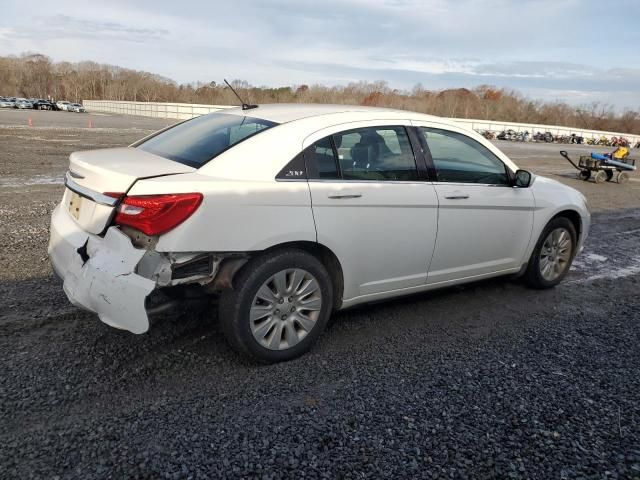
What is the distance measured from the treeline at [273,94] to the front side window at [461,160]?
9119 centimetres

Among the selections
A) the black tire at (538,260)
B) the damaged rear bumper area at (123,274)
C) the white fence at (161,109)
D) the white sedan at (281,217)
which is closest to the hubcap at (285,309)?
the white sedan at (281,217)

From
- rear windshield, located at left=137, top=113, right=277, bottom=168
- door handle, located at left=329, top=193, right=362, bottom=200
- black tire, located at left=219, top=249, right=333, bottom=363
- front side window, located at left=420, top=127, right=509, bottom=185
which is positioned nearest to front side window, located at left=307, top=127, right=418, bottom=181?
door handle, located at left=329, top=193, right=362, bottom=200

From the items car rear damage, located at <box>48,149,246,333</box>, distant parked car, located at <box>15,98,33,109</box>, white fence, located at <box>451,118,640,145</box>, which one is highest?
white fence, located at <box>451,118,640,145</box>

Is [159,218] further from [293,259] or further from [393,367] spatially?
[393,367]

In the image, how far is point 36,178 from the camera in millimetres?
10391

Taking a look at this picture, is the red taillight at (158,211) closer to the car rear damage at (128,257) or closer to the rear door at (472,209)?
the car rear damage at (128,257)

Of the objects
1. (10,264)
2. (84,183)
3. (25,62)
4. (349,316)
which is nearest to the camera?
(84,183)

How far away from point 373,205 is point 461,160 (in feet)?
3.82

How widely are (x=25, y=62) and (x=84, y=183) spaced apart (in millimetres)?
163248

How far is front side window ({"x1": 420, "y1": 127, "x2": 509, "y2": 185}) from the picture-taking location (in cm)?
407

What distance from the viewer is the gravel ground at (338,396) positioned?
251 centimetres

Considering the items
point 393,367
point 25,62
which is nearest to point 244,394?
point 393,367

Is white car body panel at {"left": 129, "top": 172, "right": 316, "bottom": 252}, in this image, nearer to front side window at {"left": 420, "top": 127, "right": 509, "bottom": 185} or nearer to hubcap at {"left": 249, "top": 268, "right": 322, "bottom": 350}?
hubcap at {"left": 249, "top": 268, "right": 322, "bottom": 350}

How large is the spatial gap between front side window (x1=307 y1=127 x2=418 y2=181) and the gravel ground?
1269mm
